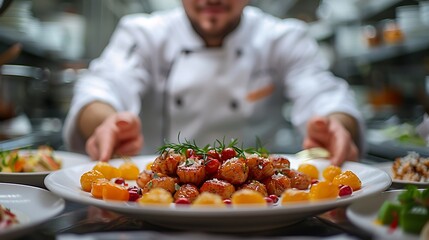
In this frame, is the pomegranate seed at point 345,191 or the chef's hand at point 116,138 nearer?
the pomegranate seed at point 345,191

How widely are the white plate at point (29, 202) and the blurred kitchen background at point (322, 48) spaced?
938 mm

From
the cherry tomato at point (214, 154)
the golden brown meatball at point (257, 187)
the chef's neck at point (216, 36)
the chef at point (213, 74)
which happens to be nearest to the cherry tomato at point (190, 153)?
the cherry tomato at point (214, 154)

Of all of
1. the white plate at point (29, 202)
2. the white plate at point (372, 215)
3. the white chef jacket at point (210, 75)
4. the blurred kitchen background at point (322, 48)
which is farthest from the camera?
the blurred kitchen background at point (322, 48)

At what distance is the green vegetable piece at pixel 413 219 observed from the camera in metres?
0.60

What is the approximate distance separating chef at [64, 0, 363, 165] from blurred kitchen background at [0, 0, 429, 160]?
276 millimetres

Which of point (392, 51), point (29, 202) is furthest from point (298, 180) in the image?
point (392, 51)

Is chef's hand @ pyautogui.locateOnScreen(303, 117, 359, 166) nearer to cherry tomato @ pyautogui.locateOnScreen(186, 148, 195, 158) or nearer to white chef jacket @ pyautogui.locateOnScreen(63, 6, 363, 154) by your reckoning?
cherry tomato @ pyautogui.locateOnScreen(186, 148, 195, 158)

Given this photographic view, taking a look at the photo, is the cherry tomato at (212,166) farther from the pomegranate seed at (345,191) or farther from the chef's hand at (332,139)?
the chef's hand at (332,139)

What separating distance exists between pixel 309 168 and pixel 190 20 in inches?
47.6

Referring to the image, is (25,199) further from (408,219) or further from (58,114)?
(58,114)

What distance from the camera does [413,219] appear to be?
1.98 ft

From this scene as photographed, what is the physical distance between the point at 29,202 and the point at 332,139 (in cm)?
Result: 79

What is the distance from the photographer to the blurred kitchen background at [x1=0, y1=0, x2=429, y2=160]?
7.74ft

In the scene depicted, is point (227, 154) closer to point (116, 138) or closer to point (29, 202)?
point (29, 202)
